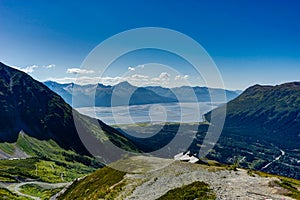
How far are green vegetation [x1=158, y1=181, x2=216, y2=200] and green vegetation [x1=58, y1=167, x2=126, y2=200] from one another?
15.9 m

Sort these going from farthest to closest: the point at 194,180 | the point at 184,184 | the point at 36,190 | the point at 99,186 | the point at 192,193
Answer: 1. the point at 36,190
2. the point at 99,186
3. the point at 194,180
4. the point at 184,184
5. the point at 192,193

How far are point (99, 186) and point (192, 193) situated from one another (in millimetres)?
35481

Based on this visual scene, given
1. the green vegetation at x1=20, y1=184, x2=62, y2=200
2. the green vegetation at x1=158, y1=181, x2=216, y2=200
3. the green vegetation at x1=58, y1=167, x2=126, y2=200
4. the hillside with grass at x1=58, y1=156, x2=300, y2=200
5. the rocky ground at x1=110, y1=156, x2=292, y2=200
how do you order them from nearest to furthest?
the rocky ground at x1=110, y1=156, x2=292, y2=200
the green vegetation at x1=158, y1=181, x2=216, y2=200
the hillside with grass at x1=58, y1=156, x2=300, y2=200
the green vegetation at x1=58, y1=167, x2=126, y2=200
the green vegetation at x1=20, y1=184, x2=62, y2=200

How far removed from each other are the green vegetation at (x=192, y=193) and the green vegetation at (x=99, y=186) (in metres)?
15.9

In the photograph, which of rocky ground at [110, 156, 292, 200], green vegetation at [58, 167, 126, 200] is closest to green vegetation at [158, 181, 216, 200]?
rocky ground at [110, 156, 292, 200]

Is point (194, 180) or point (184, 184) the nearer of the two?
point (184, 184)

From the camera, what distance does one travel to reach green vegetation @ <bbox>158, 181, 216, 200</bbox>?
43.8m

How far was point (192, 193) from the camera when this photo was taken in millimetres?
45781

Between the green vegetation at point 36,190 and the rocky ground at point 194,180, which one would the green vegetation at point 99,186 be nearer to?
the rocky ground at point 194,180

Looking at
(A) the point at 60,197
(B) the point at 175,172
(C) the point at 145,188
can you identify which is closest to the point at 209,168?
(B) the point at 175,172

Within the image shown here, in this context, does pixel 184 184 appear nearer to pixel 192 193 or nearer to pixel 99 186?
pixel 192 193

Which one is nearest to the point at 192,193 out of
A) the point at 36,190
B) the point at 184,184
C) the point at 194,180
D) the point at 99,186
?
the point at 184,184

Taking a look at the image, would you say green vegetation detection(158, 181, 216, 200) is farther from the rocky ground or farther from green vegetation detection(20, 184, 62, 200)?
green vegetation detection(20, 184, 62, 200)

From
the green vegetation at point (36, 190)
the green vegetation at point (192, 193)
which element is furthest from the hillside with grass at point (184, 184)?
the green vegetation at point (36, 190)
